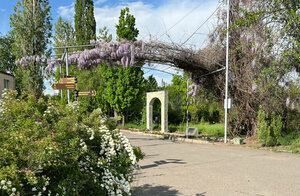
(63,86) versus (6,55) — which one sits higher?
(6,55)

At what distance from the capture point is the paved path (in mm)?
4676

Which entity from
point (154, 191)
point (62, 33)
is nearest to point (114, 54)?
point (154, 191)

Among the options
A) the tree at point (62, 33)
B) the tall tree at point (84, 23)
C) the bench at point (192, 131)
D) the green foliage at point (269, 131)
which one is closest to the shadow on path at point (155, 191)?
the green foliage at point (269, 131)

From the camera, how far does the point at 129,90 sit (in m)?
20.8

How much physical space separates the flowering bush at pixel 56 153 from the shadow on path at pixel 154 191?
1.33 m

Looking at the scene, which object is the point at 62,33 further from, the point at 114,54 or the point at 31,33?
the point at 114,54

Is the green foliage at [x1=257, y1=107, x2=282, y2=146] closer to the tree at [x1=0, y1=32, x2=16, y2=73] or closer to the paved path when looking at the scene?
the paved path

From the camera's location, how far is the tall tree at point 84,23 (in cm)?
2927

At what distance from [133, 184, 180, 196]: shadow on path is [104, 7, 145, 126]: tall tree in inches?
633

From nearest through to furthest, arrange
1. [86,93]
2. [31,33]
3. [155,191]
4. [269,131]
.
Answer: [155,191] < [86,93] < [269,131] < [31,33]

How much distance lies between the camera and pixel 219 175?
5848 mm

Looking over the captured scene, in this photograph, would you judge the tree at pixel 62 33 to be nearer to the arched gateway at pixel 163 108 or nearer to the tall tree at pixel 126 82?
the tall tree at pixel 126 82

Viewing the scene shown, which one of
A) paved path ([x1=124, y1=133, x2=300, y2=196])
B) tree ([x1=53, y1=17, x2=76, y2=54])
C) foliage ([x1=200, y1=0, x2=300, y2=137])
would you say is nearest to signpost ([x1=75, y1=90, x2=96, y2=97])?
paved path ([x1=124, y1=133, x2=300, y2=196])

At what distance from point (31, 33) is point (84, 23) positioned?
13.7m
